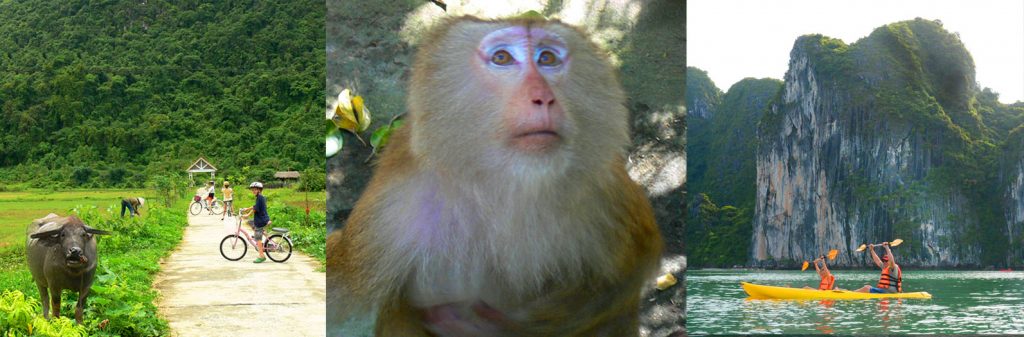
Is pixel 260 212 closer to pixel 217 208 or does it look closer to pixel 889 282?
pixel 217 208

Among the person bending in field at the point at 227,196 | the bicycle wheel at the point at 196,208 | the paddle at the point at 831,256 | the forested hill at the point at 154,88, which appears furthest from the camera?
the paddle at the point at 831,256

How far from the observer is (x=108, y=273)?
4.54 m

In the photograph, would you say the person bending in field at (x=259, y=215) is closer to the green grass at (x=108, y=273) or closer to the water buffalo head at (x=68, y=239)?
the green grass at (x=108, y=273)

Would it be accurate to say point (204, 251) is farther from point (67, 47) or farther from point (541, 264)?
point (541, 264)

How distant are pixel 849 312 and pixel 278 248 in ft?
15.8

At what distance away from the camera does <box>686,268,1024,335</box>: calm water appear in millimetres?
6168

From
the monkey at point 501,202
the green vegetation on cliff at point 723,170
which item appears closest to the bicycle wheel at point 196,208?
the green vegetation on cliff at point 723,170

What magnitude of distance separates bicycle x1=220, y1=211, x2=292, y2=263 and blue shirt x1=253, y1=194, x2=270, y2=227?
371mm

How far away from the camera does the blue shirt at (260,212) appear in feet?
20.6

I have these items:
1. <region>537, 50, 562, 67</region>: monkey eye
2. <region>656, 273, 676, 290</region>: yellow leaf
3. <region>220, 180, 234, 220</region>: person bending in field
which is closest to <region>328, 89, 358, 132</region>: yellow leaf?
<region>537, 50, 562, 67</region>: monkey eye

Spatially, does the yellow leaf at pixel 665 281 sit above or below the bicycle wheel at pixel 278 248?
below

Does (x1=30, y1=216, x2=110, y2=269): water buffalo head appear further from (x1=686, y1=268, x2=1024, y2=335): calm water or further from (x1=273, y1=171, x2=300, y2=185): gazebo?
(x1=273, y1=171, x2=300, y2=185): gazebo

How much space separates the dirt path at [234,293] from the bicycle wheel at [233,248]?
2.0 inches

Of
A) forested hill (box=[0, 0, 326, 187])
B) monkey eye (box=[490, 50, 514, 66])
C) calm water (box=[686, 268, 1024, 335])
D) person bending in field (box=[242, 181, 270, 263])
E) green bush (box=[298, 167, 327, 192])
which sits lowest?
calm water (box=[686, 268, 1024, 335])
